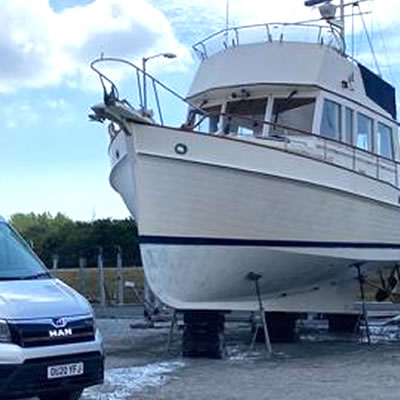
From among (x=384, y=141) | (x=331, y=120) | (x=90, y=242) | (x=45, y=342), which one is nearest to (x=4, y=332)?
(x=45, y=342)

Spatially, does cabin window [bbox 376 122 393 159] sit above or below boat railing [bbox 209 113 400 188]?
above

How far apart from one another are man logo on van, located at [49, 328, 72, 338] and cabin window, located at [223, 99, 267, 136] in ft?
28.3

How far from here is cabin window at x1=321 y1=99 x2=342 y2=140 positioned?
56.0ft

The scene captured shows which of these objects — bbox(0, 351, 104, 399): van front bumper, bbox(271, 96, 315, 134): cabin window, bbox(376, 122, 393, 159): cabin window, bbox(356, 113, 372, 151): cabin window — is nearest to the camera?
bbox(0, 351, 104, 399): van front bumper

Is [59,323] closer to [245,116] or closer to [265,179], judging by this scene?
[265,179]

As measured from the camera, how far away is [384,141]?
19266 mm

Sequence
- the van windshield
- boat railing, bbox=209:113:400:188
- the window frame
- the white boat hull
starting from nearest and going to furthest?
the van windshield, the white boat hull, boat railing, bbox=209:113:400:188, the window frame

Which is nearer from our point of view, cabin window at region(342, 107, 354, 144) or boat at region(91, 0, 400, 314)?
boat at region(91, 0, 400, 314)

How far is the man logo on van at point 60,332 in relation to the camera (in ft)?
29.2

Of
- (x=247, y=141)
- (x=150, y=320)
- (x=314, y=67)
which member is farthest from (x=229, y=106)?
(x=150, y=320)

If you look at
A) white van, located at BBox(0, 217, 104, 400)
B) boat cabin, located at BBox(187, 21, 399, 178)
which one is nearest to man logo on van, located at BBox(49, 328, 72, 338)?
white van, located at BBox(0, 217, 104, 400)

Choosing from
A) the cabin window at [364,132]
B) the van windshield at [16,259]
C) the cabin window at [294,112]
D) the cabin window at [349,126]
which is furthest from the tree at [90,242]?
the van windshield at [16,259]

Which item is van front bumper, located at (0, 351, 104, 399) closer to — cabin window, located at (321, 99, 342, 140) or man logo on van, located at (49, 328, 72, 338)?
man logo on van, located at (49, 328, 72, 338)

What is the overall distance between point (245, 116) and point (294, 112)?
0.95 meters
